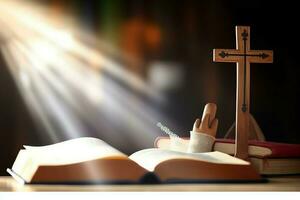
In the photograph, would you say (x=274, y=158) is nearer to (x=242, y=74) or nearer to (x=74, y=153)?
(x=242, y=74)

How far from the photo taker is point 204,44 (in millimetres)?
2355

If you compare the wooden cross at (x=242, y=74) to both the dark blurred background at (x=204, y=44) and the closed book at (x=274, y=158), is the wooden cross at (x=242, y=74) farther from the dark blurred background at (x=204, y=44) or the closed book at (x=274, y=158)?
the dark blurred background at (x=204, y=44)

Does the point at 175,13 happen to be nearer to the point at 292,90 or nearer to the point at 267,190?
the point at 292,90

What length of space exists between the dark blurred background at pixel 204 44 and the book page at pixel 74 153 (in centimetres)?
126

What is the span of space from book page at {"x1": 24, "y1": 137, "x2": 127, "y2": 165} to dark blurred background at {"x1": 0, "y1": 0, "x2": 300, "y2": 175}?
126 centimetres

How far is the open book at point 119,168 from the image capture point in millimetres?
827

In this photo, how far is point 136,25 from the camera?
2.33m

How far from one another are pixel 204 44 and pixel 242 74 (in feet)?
3.98

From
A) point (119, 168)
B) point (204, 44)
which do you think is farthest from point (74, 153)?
point (204, 44)

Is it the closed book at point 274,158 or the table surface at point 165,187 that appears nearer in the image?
the table surface at point 165,187

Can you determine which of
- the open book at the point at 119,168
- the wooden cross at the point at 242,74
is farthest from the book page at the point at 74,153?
the wooden cross at the point at 242,74

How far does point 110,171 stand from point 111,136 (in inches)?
56.4

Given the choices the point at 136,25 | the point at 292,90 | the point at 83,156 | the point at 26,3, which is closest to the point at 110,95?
the point at 136,25

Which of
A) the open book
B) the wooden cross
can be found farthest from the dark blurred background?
the open book
